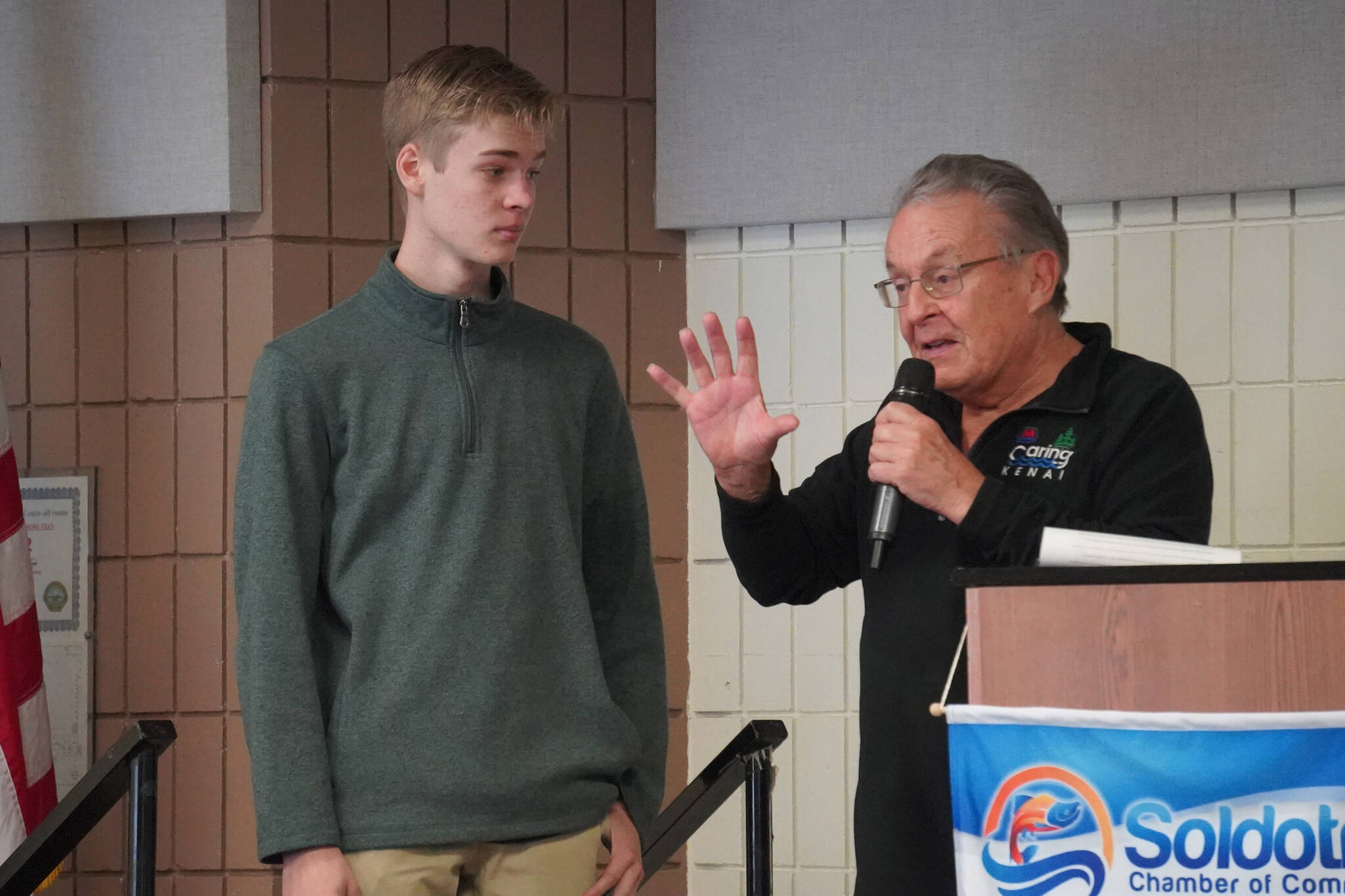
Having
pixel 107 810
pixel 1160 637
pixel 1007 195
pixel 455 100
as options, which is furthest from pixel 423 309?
pixel 1160 637

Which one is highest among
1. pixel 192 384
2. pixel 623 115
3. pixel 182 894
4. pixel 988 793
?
pixel 623 115

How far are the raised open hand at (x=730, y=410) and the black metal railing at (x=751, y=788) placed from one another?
1.18 feet

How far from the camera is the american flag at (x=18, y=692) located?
271 centimetres

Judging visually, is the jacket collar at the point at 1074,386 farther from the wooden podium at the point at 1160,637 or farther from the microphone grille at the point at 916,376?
the wooden podium at the point at 1160,637

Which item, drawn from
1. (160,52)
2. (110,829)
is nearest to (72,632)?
(110,829)

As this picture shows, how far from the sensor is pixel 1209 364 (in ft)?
10.1

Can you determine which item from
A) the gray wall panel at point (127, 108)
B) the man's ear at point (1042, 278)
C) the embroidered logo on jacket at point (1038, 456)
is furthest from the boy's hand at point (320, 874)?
the gray wall panel at point (127, 108)

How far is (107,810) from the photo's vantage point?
1.81 meters

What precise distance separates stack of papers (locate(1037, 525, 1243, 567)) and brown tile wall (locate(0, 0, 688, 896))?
1.87m

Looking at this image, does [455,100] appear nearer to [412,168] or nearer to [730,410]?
[412,168]

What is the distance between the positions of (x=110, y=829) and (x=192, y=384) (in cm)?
99

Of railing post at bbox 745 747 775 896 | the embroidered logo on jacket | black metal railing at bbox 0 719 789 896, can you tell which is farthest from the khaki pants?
the embroidered logo on jacket

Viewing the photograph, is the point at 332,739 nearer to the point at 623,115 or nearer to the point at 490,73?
the point at 490,73

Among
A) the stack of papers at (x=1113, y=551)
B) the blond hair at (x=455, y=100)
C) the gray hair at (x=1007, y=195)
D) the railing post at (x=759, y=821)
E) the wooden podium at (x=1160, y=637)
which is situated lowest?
the railing post at (x=759, y=821)
